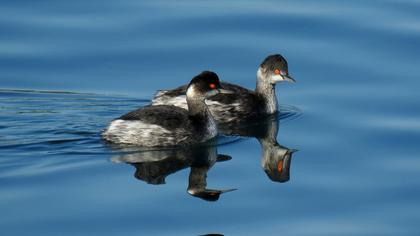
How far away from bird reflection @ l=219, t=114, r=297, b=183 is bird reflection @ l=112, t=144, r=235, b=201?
554 mm

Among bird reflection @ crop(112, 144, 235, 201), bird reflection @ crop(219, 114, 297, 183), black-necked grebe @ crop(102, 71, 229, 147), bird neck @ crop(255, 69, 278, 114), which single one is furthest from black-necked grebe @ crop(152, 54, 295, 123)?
bird reflection @ crop(112, 144, 235, 201)

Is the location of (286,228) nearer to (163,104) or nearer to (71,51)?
(163,104)

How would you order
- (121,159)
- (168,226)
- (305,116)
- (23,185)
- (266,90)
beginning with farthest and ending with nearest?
(266,90)
(305,116)
(121,159)
(23,185)
(168,226)

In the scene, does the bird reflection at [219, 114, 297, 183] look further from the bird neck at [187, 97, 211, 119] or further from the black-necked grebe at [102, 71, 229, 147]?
the black-necked grebe at [102, 71, 229, 147]

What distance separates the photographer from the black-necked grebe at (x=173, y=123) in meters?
14.9

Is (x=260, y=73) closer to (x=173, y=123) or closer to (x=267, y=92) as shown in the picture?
(x=267, y=92)

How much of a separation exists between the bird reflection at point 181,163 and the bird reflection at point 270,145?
55 centimetres

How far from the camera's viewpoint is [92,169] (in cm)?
1377

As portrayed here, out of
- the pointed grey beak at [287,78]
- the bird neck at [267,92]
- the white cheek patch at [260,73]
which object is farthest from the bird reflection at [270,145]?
the white cheek patch at [260,73]

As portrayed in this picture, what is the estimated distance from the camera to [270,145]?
15281 millimetres

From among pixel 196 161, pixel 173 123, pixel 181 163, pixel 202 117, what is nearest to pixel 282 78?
pixel 202 117

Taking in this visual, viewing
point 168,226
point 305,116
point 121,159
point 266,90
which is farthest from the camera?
point 266,90

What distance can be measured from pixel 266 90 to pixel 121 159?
3.47m

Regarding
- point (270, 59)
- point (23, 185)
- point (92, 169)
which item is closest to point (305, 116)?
point (270, 59)
